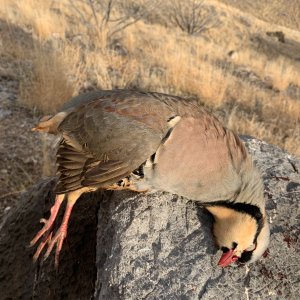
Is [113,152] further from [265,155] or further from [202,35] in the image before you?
[202,35]

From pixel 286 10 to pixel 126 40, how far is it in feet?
70.7

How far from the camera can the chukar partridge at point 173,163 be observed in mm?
2604

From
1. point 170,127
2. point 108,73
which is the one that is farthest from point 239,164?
point 108,73

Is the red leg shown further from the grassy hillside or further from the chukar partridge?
the grassy hillside

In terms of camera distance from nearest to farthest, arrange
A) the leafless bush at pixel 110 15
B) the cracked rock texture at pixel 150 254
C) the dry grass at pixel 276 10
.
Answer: the cracked rock texture at pixel 150 254, the leafless bush at pixel 110 15, the dry grass at pixel 276 10

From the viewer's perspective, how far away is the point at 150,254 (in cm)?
255

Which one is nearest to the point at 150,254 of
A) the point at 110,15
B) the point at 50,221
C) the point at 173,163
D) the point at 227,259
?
the point at 227,259

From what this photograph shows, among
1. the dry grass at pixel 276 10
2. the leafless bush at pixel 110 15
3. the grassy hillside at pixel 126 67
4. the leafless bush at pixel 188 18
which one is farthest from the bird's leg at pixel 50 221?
the dry grass at pixel 276 10

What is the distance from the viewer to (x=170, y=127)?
2.74 m

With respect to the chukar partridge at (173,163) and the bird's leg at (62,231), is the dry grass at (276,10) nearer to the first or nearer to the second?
the chukar partridge at (173,163)

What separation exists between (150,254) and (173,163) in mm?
554

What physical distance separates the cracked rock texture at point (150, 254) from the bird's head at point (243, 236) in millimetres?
79

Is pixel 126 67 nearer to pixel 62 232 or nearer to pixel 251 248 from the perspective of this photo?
pixel 62 232

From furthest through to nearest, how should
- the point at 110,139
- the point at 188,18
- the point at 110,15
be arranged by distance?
the point at 188,18
the point at 110,15
the point at 110,139
